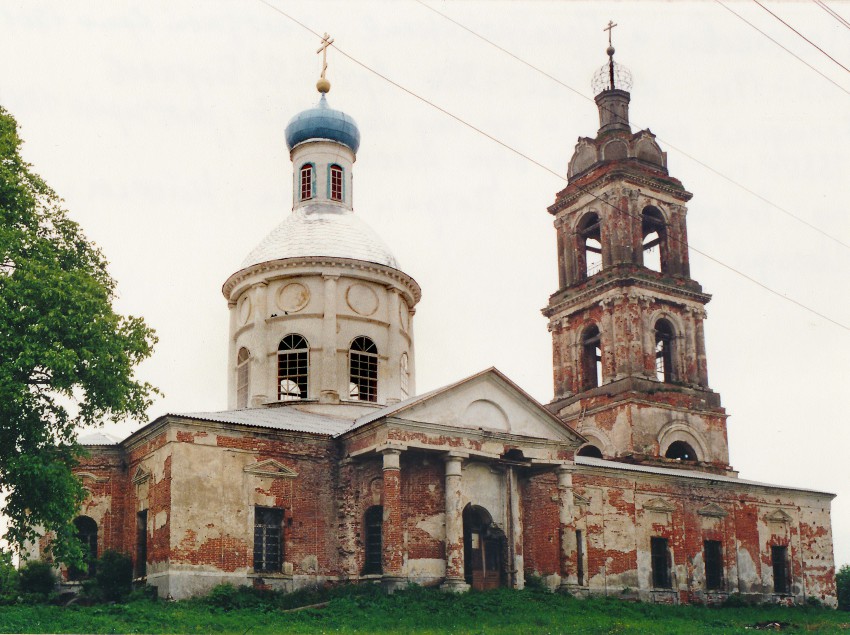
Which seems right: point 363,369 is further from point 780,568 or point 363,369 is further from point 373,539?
point 780,568

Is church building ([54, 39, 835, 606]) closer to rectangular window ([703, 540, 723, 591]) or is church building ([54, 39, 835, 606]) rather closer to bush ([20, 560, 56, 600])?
rectangular window ([703, 540, 723, 591])

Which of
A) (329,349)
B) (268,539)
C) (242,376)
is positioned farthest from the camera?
(242,376)

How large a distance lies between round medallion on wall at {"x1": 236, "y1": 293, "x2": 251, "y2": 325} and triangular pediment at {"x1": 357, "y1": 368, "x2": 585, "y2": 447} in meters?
5.33

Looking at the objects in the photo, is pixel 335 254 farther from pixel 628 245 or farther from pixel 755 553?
pixel 755 553

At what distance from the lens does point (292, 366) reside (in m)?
27.5

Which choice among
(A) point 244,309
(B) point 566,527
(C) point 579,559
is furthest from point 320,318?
(C) point 579,559

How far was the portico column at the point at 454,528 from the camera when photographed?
22.2 m

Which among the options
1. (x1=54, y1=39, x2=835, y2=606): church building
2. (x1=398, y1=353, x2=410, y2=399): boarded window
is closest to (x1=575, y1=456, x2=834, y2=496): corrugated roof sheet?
(x1=54, y1=39, x2=835, y2=606): church building

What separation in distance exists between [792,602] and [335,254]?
679 inches

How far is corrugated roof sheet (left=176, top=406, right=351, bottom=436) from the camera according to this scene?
23.2 m

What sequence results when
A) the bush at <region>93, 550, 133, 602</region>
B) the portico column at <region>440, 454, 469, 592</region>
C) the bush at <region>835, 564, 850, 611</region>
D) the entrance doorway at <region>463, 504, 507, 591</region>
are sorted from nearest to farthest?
the portico column at <region>440, 454, 469, 592</region>, the bush at <region>93, 550, 133, 602</region>, the entrance doorway at <region>463, 504, 507, 591</region>, the bush at <region>835, 564, 850, 611</region>

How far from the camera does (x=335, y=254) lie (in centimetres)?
2817

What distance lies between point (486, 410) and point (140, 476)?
8014 millimetres

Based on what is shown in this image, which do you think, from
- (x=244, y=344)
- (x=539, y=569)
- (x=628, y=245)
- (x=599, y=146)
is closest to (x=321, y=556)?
(x=539, y=569)
